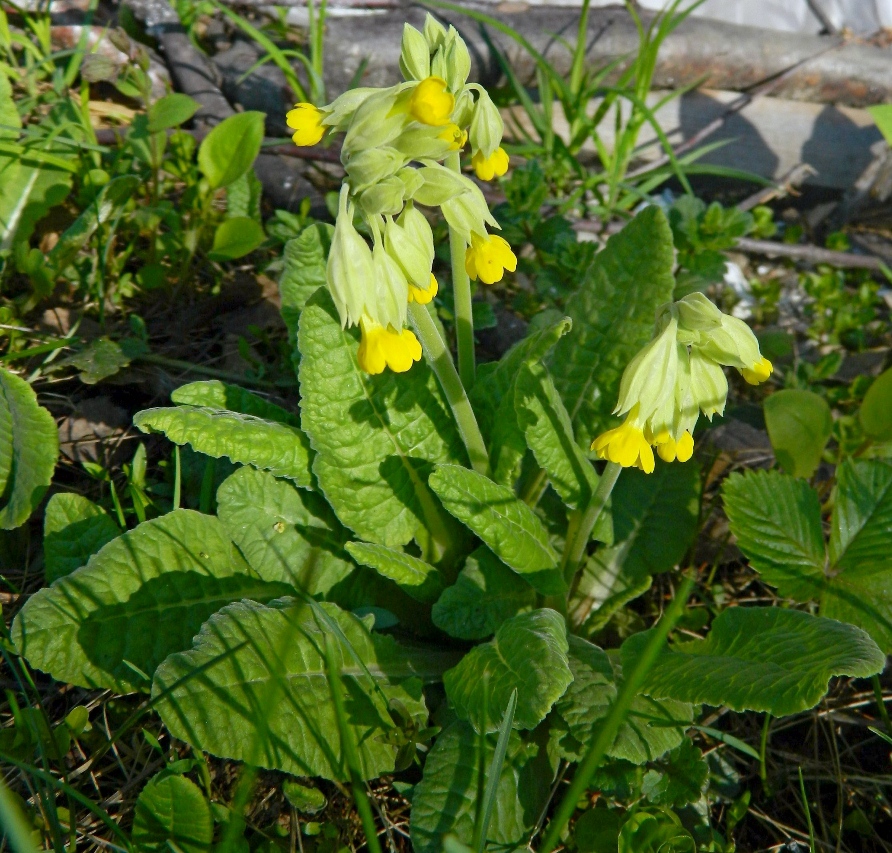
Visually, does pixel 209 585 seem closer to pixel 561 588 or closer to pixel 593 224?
pixel 561 588

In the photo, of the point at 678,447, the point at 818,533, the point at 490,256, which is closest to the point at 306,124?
the point at 490,256

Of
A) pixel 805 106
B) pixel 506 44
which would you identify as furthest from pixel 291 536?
pixel 805 106

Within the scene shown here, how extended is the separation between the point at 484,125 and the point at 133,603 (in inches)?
65.2

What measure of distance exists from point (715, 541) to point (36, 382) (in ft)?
8.65

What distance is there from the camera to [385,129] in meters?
1.85

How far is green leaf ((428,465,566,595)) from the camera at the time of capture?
7.42 feet

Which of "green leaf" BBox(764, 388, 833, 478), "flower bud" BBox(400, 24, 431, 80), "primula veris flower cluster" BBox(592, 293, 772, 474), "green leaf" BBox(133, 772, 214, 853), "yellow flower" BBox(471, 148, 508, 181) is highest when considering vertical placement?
"flower bud" BBox(400, 24, 431, 80)

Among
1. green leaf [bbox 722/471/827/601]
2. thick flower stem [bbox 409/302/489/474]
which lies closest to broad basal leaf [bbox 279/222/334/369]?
thick flower stem [bbox 409/302/489/474]

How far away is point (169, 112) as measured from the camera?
3369mm

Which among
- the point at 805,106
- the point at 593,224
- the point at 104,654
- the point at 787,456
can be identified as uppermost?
the point at 805,106

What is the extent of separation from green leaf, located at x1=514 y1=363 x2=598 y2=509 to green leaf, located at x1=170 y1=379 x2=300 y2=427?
33.2 inches

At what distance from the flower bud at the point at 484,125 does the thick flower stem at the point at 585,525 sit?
0.91 meters

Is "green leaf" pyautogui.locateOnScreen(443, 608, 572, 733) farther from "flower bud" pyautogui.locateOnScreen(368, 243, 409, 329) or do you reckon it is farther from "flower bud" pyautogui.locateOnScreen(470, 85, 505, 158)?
"flower bud" pyautogui.locateOnScreen(470, 85, 505, 158)

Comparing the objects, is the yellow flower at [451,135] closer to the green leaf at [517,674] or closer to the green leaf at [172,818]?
the green leaf at [517,674]
